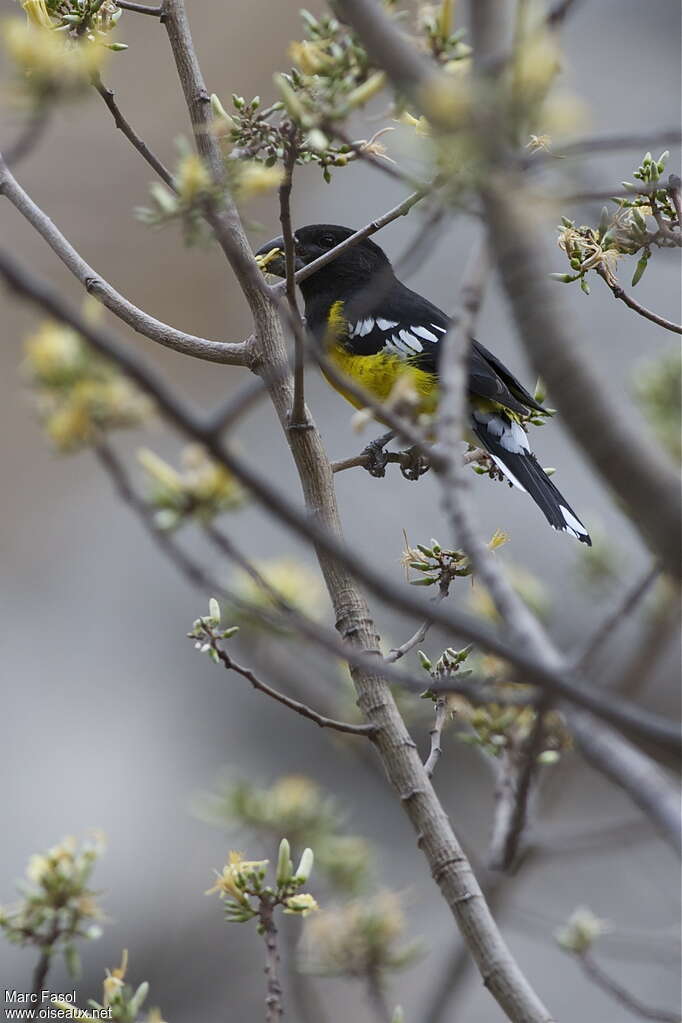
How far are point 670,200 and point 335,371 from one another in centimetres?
104

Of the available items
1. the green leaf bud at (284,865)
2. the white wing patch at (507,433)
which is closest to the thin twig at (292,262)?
the green leaf bud at (284,865)

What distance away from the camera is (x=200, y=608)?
6516mm

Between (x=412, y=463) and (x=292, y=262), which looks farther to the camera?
(x=412, y=463)

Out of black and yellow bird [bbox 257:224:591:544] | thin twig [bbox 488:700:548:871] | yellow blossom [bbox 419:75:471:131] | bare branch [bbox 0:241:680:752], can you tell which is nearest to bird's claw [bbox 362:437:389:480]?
black and yellow bird [bbox 257:224:591:544]

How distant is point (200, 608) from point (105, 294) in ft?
14.6

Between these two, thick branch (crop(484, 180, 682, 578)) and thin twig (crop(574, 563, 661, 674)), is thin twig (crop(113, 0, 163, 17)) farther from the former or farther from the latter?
thin twig (crop(574, 563, 661, 674))

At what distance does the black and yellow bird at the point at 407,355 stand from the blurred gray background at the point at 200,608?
694mm

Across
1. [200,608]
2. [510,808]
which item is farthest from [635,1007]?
[200,608]

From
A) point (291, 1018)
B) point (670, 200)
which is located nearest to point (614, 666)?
point (291, 1018)

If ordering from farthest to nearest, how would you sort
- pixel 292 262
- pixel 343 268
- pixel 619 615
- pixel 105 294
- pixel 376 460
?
pixel 343 268, pixel 376 460, pixel 105 294, pixel 292 262, pixel 619 615

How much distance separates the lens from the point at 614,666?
540 cm

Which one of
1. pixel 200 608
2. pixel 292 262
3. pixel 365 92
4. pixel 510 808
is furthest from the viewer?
pixel 200 608

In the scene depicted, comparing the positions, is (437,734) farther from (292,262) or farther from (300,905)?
(292,262)

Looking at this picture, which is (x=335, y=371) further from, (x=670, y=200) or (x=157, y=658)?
(x=157, y=658)
